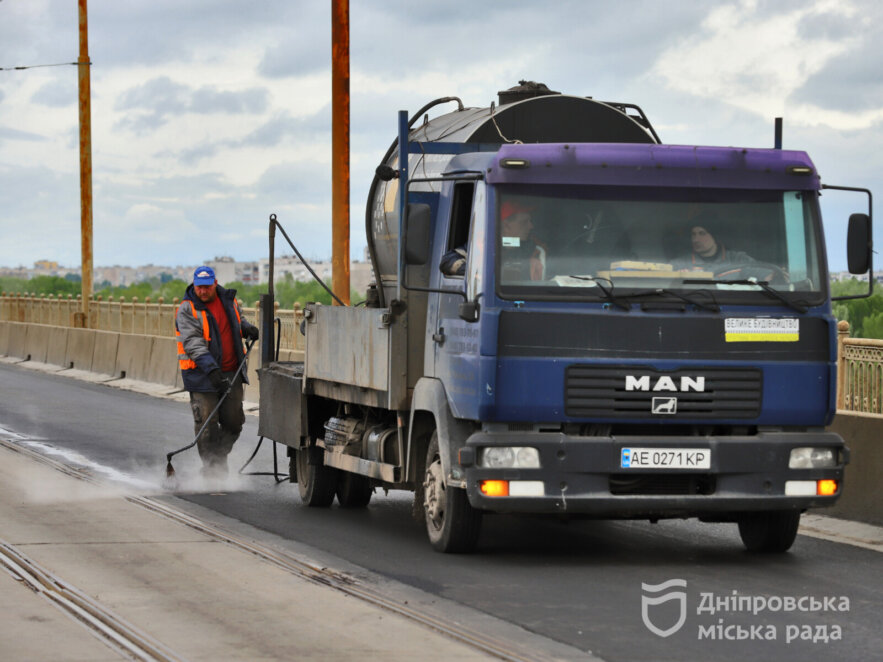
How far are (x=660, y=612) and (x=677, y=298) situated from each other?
7.09 feet

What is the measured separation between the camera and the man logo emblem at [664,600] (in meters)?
7.90

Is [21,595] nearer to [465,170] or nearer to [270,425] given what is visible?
[465,170]

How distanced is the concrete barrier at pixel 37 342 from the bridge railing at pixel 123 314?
1.03m

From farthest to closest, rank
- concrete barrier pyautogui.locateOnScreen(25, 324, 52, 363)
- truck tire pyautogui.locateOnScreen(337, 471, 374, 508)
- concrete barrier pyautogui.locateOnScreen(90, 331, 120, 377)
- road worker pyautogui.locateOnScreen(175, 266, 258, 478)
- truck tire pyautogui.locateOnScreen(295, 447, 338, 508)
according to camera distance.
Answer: concrete barrier pyautogui.locateOnScreen(25, 324, 52, 363) < concrete barrier pyautogui.locateOnScreen(90, 331, 120, 377) < road worker pyautogui.locateOnScreen(175, 266, 258, 478) < truck tire pyautogui.locateOnScreen(337, 471, 374, 508) < truck tire pyautogui.locateOnScreen(295, 447, 338, 508)

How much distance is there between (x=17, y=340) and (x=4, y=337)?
157cm

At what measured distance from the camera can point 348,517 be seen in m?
12.5

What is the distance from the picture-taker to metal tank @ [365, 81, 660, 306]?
11.4 metres

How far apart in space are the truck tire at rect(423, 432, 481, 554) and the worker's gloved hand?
4.25m

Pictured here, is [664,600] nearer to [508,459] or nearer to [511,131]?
[508,459]

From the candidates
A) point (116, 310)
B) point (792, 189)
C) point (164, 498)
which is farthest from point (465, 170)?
point (116, 310)

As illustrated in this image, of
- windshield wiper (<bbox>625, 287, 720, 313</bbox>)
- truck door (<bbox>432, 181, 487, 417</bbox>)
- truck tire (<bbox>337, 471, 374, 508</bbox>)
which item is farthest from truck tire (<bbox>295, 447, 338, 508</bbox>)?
windshield wiper (<bbox>625, 287, 720, 313</bbox>)

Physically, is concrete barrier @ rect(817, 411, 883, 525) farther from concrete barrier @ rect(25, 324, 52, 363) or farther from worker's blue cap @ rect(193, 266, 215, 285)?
concrete barrier @ rect(25, 324, 52, 363)

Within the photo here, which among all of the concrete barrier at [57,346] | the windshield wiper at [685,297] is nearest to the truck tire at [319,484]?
the windshield wiper at [685,297]

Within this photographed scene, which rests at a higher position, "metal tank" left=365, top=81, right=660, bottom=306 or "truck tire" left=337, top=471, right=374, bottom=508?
"metal tank" left=365, top=81, right=660, bottom=306
